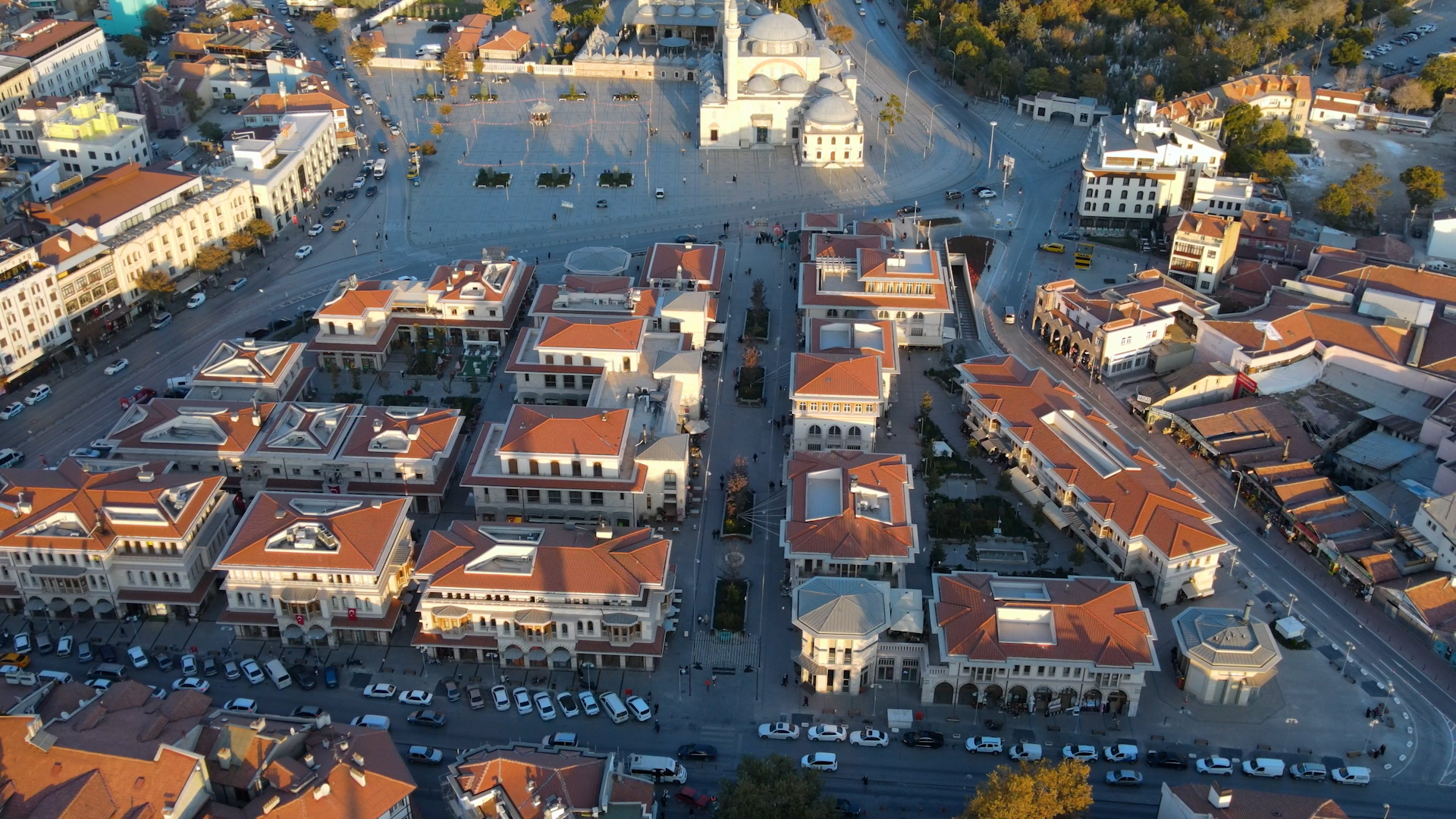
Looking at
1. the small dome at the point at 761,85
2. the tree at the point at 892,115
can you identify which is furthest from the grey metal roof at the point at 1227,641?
the small dome at the point at 761,85

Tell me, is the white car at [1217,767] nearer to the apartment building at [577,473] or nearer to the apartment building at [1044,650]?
the apartment building at [1044,650]

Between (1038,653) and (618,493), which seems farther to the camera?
(618,493)

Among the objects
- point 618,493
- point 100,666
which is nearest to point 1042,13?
point 618,493

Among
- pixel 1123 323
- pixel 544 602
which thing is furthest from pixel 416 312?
pixel 1123 323

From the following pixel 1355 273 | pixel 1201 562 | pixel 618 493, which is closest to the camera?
pixel 1201 562

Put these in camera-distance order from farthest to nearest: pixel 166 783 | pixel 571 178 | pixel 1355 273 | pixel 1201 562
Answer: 1. pixel 571 178
2. pixel 1355 273
3. pixel 1201 562
4. pixel 166 783

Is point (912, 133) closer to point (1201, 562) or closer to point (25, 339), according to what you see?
point (1201, 562)

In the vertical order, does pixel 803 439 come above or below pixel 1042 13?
below

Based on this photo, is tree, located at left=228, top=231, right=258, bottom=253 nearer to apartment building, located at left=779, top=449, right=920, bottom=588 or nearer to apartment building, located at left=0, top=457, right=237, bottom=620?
apartment building, located at left=0, top=457, right=237, bottom=620
